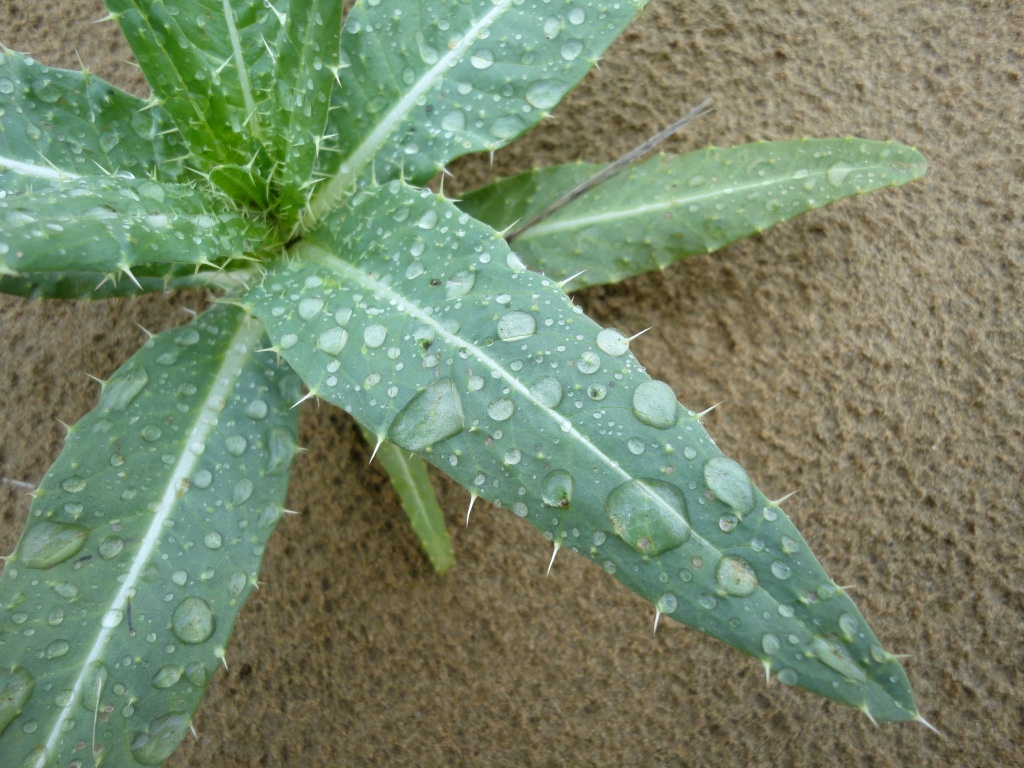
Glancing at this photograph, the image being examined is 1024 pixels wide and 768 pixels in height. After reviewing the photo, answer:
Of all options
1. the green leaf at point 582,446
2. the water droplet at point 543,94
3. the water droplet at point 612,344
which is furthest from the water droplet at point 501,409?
the water droplet at point 543,94

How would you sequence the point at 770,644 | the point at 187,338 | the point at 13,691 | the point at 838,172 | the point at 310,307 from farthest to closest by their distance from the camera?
the point at 838,172
the point at 187,338
the point at 310,307
the point at 13,691
the point at 770,644

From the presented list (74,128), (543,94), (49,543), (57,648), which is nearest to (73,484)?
(49,543)

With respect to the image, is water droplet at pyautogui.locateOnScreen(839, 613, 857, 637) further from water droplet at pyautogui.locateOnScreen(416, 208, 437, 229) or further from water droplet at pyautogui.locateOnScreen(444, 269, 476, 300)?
water droplet at pyautogui.locateOnScreen(416, 208, 437, 229)

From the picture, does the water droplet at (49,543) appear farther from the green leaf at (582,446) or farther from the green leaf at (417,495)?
the green leaf at (417,495)

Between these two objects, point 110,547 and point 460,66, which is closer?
point 110,547

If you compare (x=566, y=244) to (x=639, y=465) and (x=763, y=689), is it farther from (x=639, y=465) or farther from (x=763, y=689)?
(x=763, y=689)

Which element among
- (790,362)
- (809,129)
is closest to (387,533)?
(790,362)

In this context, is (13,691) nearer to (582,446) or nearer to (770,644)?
(582,446)
